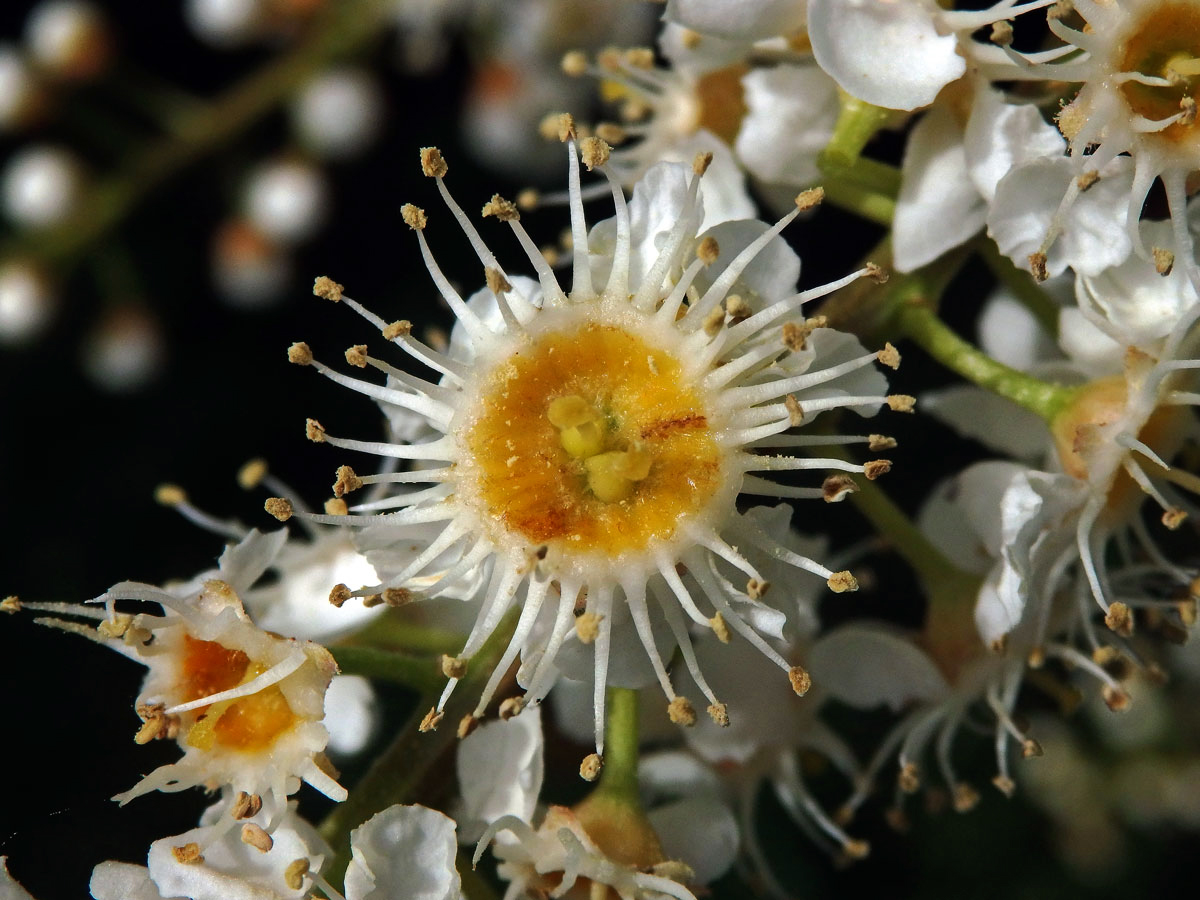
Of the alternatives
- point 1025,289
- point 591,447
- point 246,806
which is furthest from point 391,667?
point 1025,289

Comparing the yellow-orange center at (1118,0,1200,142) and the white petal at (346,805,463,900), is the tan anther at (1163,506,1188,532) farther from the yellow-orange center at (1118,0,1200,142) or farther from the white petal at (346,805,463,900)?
the white petal at (346,805,463,900)

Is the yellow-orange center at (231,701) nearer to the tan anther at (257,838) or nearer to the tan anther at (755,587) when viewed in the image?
the tan anther at (257,838)

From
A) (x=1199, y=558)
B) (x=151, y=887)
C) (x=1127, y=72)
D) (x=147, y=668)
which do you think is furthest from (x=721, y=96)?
(x=151, y=887)

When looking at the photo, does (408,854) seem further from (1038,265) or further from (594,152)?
(1038,265)

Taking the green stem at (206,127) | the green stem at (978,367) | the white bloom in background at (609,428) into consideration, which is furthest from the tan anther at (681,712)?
the green stem at (206,127)

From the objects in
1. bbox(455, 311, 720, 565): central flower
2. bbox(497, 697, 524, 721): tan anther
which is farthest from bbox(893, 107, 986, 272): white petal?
bbox(497, 697, 524, 721): tan anther

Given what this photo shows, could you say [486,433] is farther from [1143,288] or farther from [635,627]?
[1143,288]

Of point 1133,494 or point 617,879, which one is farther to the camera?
point 1133,494
